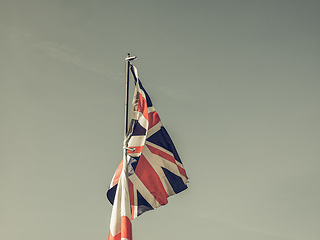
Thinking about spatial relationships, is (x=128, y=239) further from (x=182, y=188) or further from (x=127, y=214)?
(x=182, y=188)

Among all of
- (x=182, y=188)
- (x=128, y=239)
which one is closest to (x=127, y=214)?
(x=128, y=239)

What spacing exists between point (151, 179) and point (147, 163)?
25.6 inches

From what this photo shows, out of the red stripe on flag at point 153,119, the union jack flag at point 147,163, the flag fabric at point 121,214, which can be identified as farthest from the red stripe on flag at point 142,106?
the flag fabric at point 121,214

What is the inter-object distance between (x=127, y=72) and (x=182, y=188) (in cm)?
509

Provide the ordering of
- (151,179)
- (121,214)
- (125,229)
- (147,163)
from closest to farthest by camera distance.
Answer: (125,229) → (121,214) → (151,179) → (147,163)

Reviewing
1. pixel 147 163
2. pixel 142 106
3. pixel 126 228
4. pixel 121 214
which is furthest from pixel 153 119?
pixel 126 228

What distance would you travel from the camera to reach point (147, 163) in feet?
59.4

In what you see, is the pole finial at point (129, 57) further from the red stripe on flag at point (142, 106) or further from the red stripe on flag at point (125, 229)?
the red stripe on flag at point (125, 229)

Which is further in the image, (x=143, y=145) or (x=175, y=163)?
(x=175, y=163)

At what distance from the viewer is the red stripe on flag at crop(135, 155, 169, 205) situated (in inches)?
699

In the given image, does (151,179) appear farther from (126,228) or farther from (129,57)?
(129,57)

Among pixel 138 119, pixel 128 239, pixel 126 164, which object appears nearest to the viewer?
pixel 128 239

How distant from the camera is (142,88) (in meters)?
18.4

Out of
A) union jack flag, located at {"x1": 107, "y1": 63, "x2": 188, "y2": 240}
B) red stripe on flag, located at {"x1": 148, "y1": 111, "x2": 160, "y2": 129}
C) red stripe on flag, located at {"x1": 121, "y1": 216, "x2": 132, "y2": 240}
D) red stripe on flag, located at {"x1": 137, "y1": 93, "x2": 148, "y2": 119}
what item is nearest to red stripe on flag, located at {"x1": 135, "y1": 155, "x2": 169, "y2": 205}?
union jack flag, located at {"x1": 107, "y1": 63, "x2": 188, "y2": 240}
